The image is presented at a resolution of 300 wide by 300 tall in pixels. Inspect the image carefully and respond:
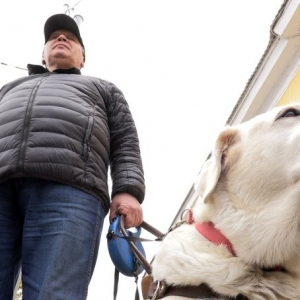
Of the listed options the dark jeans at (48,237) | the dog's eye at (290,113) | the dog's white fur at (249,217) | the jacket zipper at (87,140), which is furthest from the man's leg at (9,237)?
the dog's eye at (290,113)

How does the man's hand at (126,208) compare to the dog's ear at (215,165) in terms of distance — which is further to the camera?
the man's hand at (126,208)

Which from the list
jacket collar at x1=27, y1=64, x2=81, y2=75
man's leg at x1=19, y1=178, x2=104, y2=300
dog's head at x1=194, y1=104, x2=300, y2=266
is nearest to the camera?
dog's head at x1=194, y1=104, x2=300, y2=266

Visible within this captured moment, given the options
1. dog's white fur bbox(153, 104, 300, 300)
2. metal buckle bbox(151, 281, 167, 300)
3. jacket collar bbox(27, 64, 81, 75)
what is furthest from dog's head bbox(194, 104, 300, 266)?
jacket collar bbox(27, 64, 81, 75)

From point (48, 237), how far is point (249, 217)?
0.93m

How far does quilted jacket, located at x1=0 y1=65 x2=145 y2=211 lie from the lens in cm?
219

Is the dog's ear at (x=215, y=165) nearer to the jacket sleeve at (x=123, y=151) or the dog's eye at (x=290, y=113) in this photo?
the dog's eye at (x=290, y=113)

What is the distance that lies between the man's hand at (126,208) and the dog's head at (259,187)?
40 cm

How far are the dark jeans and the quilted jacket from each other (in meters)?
0.08

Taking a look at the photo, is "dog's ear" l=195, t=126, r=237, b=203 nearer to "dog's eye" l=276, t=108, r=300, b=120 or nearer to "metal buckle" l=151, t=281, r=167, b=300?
"dog's eye" l=276, t=108, r=300, b=120

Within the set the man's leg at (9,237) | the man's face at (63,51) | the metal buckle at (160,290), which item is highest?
the man's face at (63,51)

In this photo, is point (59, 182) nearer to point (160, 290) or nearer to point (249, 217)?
point (160, 290)

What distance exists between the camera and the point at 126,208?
2385mm

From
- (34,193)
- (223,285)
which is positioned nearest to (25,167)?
(34,193)

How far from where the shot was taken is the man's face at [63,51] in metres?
2.90
